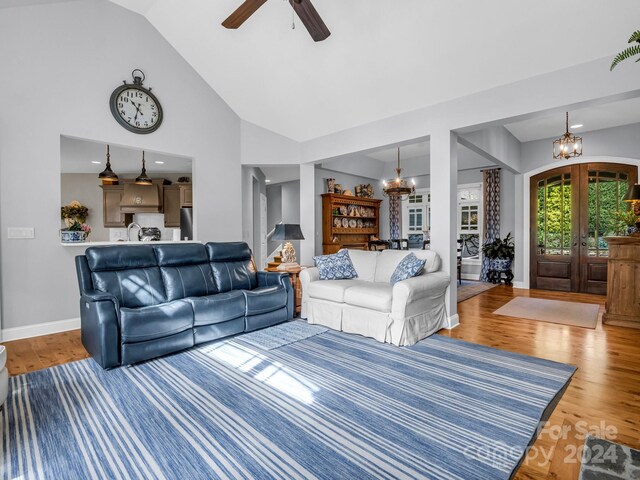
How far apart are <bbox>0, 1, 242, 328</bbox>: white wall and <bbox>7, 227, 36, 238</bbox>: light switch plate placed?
4cm

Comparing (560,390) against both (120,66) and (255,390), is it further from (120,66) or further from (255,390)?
(120,66)

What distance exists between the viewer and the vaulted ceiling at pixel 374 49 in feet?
9.92

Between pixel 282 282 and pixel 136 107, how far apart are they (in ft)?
10.5

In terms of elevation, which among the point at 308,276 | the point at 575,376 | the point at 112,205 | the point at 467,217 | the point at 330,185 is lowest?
the point at 575,376

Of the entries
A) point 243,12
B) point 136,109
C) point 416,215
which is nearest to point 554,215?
point 416,215

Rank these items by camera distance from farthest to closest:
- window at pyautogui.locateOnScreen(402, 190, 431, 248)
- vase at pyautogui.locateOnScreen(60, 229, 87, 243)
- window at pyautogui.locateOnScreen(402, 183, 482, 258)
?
window at pyautogui.locateOnScreen(402, 190, 431, 248)
window at pyautogui.locateOnScreen(402, 183, 482, 258)
vase at pyautogui.locateOnScreen(60, 229, 87, 243)

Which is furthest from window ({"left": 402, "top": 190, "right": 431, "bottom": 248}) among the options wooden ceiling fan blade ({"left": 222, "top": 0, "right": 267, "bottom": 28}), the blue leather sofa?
wooden ceiling fan blade ({"left": 222, "top": 0, "right": 267, "bottom": 28})

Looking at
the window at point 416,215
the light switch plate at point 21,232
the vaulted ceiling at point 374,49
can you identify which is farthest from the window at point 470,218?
the light switch plate at point 21,232

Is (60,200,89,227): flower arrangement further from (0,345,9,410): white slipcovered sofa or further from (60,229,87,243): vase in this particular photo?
(0,345,9,410): white slipcovered sofa

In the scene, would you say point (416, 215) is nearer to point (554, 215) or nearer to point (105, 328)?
point (554, 215)

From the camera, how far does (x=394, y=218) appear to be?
9.14m

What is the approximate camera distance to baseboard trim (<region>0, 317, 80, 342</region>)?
367cm

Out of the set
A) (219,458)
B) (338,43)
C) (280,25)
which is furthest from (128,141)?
(219,458)

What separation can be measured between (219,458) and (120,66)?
4.90 meters
